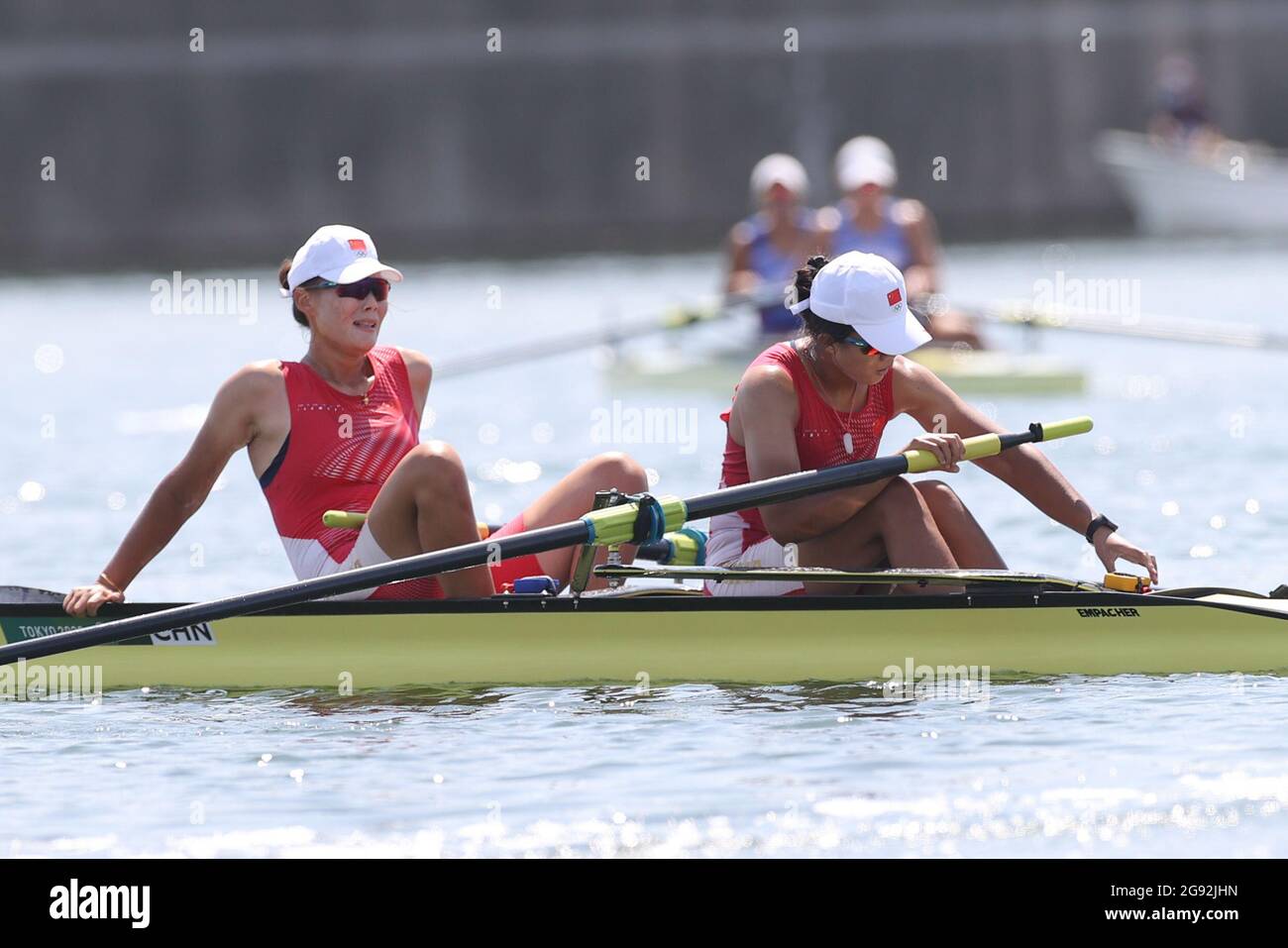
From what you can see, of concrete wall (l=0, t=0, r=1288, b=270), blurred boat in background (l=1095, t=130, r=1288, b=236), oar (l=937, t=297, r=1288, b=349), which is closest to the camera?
oar (l=937, t=297, r=1288, b=349)

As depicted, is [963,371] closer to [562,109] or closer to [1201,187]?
[1201,187]

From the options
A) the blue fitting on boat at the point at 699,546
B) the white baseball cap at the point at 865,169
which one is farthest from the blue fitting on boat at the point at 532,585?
the white baseball cap at the point at 865,169

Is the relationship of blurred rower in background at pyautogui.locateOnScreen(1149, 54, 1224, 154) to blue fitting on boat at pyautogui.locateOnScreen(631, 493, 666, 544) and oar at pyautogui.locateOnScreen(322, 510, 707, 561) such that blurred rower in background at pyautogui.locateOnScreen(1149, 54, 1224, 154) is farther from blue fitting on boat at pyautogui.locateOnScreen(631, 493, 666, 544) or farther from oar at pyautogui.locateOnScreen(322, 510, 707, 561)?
blue fitting on boat at pyautogui.locateOnScreen(631, 493, 666, 544)

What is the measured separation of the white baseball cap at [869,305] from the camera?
7.31 m

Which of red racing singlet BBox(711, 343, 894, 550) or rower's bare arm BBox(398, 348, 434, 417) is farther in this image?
rower's bare arm BBox(398, 348, 434, 417)

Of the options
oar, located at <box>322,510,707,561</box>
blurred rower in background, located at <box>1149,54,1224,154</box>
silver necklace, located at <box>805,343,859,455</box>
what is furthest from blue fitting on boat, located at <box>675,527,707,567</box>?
blurred rower in background, located at <box>1149,54,1224,154</box>

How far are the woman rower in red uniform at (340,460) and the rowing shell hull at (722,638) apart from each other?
8.2 inches

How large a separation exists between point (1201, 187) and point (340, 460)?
25598mm

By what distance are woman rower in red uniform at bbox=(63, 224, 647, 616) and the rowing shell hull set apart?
0.68 ft

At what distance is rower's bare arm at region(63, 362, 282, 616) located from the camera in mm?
7531

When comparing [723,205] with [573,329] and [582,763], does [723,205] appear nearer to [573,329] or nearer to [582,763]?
[573,329]

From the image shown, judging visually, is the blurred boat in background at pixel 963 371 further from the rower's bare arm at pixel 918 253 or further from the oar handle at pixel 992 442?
the oar handle at pixel 992 442
